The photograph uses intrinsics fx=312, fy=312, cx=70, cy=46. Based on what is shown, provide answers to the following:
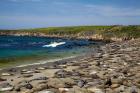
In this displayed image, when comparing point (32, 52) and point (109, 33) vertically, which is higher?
point (32, 52)

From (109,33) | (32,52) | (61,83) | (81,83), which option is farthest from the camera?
(109,33)

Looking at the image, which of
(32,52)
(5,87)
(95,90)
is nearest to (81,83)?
(95,90)

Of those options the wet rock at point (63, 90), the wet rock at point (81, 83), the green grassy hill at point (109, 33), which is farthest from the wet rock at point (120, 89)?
the green grassy hill at point (109, 33)

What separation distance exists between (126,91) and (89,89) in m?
1.68

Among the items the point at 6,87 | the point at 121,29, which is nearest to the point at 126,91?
the point at 6,87

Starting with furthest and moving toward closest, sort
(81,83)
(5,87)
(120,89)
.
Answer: (81,83) < (5,87) < (120,89)

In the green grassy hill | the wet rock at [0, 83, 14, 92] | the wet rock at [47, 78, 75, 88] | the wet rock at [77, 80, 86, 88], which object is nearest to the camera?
the wet rock at [0, 83, 14, 92]

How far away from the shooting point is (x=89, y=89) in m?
14.3

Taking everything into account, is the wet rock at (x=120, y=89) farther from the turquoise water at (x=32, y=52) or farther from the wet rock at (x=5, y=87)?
the turquoise water at (x=32, y=52)

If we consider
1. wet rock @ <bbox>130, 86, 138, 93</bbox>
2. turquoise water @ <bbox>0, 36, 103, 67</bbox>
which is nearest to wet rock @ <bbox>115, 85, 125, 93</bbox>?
wet rock @ <bbox>130, 86, 138, 93</bbox>

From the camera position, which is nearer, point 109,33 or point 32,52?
point 32,52

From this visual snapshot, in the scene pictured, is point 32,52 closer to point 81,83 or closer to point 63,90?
point 81,83

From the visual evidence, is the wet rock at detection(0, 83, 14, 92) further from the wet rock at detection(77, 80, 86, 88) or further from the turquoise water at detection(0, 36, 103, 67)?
the turquoise water at detection(0, 36, 103, 67)

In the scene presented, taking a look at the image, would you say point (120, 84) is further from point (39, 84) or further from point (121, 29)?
point (121, 29)
